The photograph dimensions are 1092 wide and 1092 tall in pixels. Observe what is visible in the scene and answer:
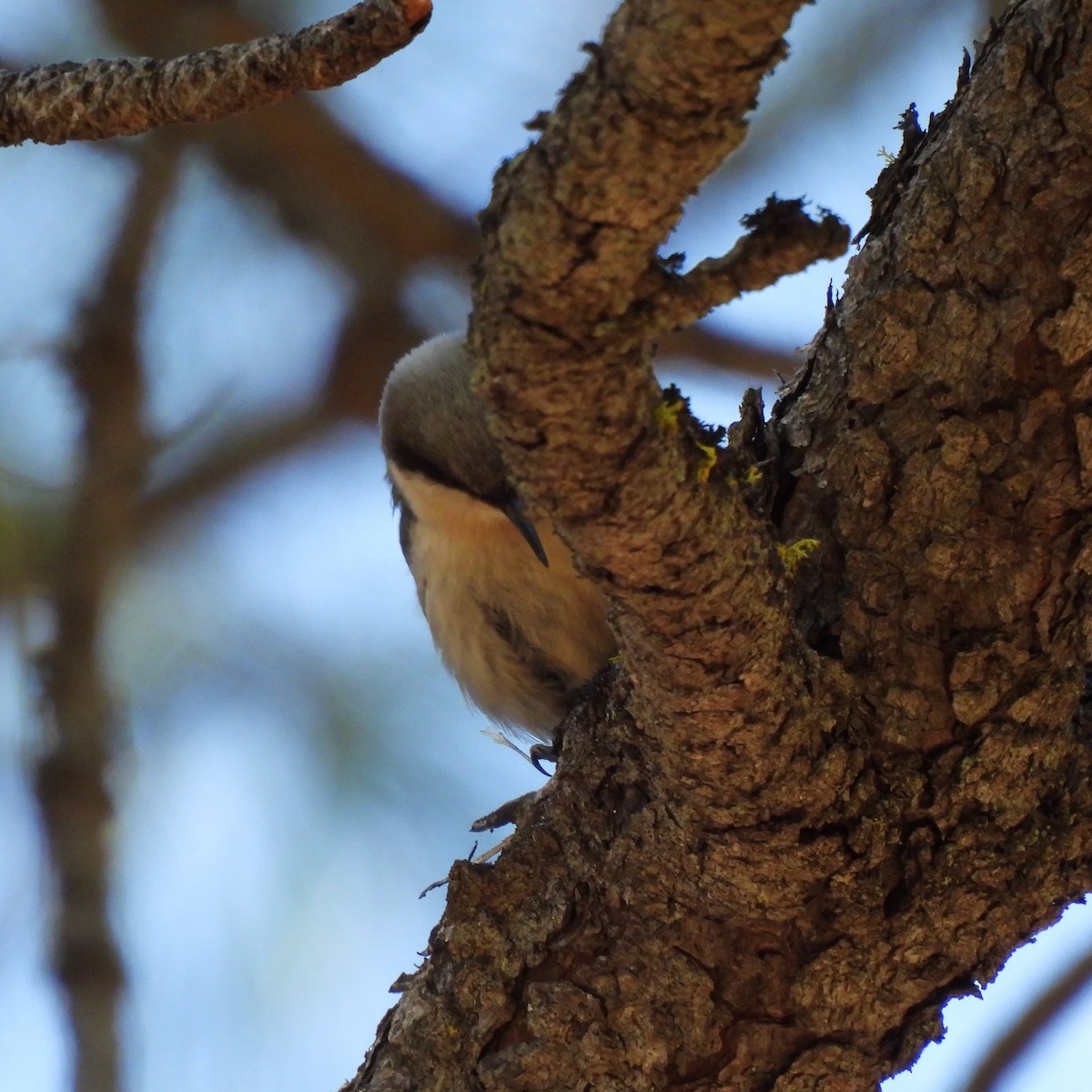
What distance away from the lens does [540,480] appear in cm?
85

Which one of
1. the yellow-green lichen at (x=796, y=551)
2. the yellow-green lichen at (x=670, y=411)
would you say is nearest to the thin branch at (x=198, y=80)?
the yellow-green lichen at (x=670, y=411)

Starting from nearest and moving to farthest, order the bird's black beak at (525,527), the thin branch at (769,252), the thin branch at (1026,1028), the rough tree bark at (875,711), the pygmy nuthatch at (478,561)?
the thin branch at (769,252), the rough tree bark at (875,711), the bird's black beak at (525,527), the pygmy nuthatch at (478,561), the thin branch at (1026,1028)

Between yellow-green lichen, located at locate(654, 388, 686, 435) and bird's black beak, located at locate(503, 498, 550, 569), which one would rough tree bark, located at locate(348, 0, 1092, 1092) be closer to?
yellow-green lichen, located at locate(654, 388, 686, 435)

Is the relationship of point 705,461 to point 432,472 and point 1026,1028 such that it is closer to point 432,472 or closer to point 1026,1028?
point 432,472

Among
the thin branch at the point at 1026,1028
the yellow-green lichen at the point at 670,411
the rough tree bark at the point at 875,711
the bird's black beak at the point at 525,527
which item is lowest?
the thin branch at the point at 1026,1028

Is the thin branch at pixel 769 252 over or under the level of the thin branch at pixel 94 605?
under

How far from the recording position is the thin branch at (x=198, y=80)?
944 mm

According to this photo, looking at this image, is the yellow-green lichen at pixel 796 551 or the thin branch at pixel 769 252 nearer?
the thin branch at pixel 769 252

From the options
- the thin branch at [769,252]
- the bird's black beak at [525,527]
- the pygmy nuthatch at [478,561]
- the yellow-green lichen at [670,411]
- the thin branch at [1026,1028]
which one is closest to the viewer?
the thin branch at [769,252]

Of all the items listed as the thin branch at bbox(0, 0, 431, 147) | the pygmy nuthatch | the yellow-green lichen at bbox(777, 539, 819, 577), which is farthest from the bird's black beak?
the thin branch at bbox(0, 0, 431, 147)

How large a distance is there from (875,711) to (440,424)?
3.05ft

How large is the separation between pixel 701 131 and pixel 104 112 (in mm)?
554

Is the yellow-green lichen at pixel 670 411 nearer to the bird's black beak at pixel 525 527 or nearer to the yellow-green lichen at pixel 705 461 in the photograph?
the yellow-green lichen at pixel 705 461

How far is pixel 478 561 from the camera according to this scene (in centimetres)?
197
